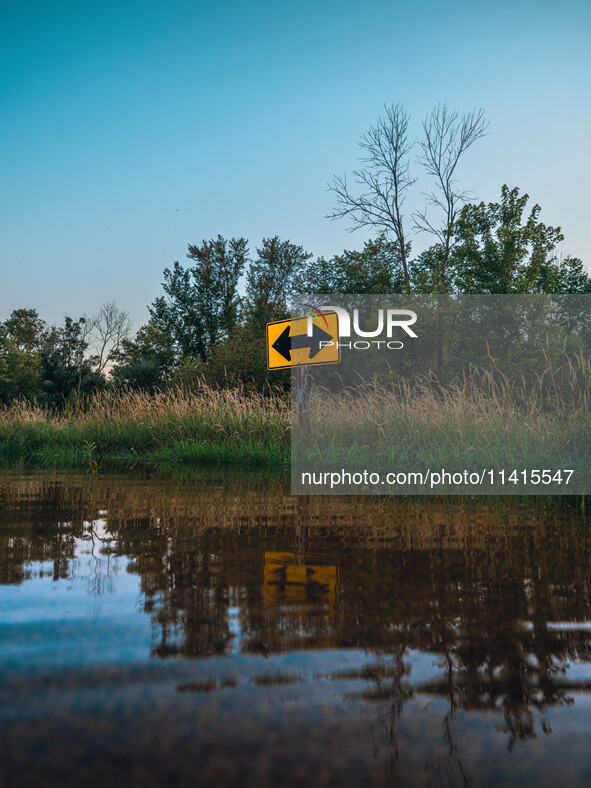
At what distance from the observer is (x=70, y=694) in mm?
1312

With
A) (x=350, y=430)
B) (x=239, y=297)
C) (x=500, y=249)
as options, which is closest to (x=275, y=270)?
(x=239, y=297)

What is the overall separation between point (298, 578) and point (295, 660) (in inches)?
35.4

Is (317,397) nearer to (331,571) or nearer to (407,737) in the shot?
(331,571)

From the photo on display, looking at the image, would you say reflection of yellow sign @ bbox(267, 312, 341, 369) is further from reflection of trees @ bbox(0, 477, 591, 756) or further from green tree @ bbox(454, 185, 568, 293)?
green tree @ bbox(454, 185, 568, 293)

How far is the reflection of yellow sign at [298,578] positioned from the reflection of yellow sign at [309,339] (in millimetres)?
5446

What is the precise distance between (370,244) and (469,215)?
7.63m

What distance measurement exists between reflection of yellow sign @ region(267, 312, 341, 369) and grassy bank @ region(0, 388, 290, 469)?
1.99 meters

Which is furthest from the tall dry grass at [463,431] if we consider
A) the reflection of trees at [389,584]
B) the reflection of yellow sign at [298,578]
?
the reflection of yellow sign at [298,578]

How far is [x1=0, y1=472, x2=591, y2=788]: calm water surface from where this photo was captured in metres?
1.05

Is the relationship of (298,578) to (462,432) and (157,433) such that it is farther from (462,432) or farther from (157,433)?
(157,433)

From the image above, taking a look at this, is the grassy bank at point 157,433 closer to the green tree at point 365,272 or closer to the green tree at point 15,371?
the green tree at point 365,272

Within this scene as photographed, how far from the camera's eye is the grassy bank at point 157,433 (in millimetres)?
11070

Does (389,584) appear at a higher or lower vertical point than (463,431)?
lower

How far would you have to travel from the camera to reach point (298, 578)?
7.96 ft
